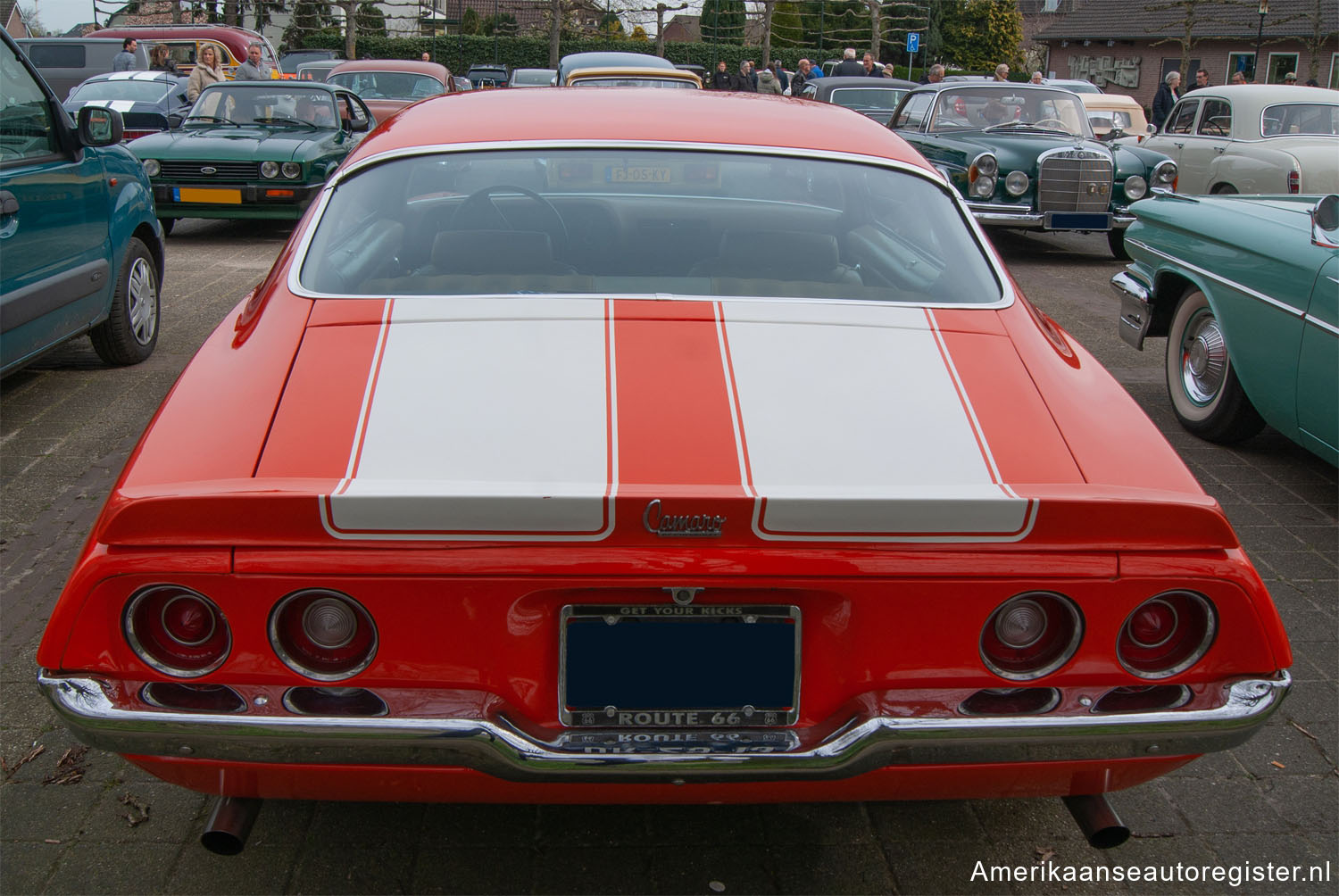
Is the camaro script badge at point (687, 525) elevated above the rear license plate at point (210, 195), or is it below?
above

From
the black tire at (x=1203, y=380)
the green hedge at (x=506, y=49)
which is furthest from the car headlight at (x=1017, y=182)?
the green hedge at (x=506, y=49)

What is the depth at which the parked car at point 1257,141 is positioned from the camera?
353 inches

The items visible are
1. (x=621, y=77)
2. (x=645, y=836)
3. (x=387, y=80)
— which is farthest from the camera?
(x=387, y=80)

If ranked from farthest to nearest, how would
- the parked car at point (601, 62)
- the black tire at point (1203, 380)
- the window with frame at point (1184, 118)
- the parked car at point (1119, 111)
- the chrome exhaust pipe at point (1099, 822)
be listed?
1. the parked car at point (1119, 111)
2. the parked car at point (601, 62)
3. the window with frame at point (1184, 118)
4. the black tire at point (1203, 380)
5. the chrome exhaust pipe at point (1099, 822)

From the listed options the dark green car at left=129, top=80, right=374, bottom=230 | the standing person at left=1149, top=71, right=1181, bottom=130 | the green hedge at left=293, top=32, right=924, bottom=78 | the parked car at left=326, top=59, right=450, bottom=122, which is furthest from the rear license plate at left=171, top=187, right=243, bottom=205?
the green hedge at left=293, top=32, right=924, bottom=78

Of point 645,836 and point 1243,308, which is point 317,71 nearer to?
point 1243,308

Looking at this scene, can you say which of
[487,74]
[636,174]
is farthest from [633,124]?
[487,74]

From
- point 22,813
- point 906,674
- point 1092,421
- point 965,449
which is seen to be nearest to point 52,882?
point 22,813

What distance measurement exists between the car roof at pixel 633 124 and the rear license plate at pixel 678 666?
4.66ft

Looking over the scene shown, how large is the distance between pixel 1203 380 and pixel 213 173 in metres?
8.14

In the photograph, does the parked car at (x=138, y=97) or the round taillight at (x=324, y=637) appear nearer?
the round taillight at (x=324, y=637)

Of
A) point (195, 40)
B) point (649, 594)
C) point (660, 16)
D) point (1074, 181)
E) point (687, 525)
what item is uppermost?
point (660, 16)

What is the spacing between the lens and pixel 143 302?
6238mm

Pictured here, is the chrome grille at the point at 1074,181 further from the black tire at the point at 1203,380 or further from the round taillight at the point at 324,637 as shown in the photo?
the round taillight at the point at 324,637
